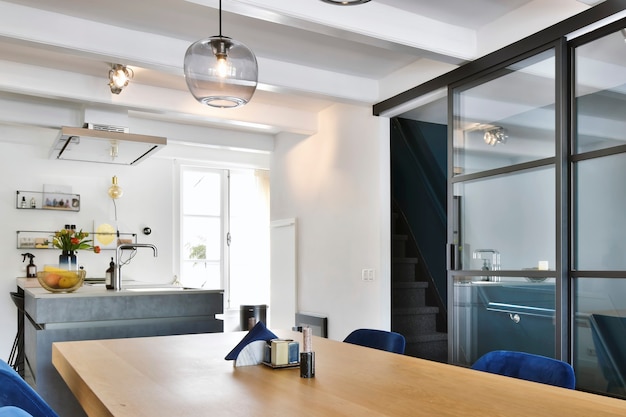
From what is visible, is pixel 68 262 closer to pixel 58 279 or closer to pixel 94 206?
pixel 58 279

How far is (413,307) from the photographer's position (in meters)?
5.96

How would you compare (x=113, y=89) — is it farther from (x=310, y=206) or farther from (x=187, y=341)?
(x=187, y=341)

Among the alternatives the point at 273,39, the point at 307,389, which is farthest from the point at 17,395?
the point at 273,39

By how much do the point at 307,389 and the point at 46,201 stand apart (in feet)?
20.8

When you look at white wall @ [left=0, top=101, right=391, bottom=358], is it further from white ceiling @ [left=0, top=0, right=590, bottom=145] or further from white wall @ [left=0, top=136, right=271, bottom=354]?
white ceiling @ [left=0, top=0, right=590, bottom=145]

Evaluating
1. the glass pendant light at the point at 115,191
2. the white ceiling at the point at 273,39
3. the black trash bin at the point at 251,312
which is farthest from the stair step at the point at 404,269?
the glass pendant light at the point at 115,191

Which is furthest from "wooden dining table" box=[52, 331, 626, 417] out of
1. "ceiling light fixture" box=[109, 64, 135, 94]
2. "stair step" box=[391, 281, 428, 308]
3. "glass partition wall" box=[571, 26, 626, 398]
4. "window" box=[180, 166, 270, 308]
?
"window" box=[180, 166, 270, 308]

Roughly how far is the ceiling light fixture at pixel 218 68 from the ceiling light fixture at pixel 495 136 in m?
2.09

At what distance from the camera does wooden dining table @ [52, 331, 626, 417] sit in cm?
148

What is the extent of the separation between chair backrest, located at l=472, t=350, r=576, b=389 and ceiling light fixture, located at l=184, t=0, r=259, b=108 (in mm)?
1478

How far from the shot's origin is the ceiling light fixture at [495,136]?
Result: 394cm

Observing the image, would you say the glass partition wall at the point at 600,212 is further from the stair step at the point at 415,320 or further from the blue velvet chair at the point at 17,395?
the blue velvet chair at the point at 17,395

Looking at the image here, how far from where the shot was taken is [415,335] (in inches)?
224

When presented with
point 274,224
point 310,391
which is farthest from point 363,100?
point 310,391
